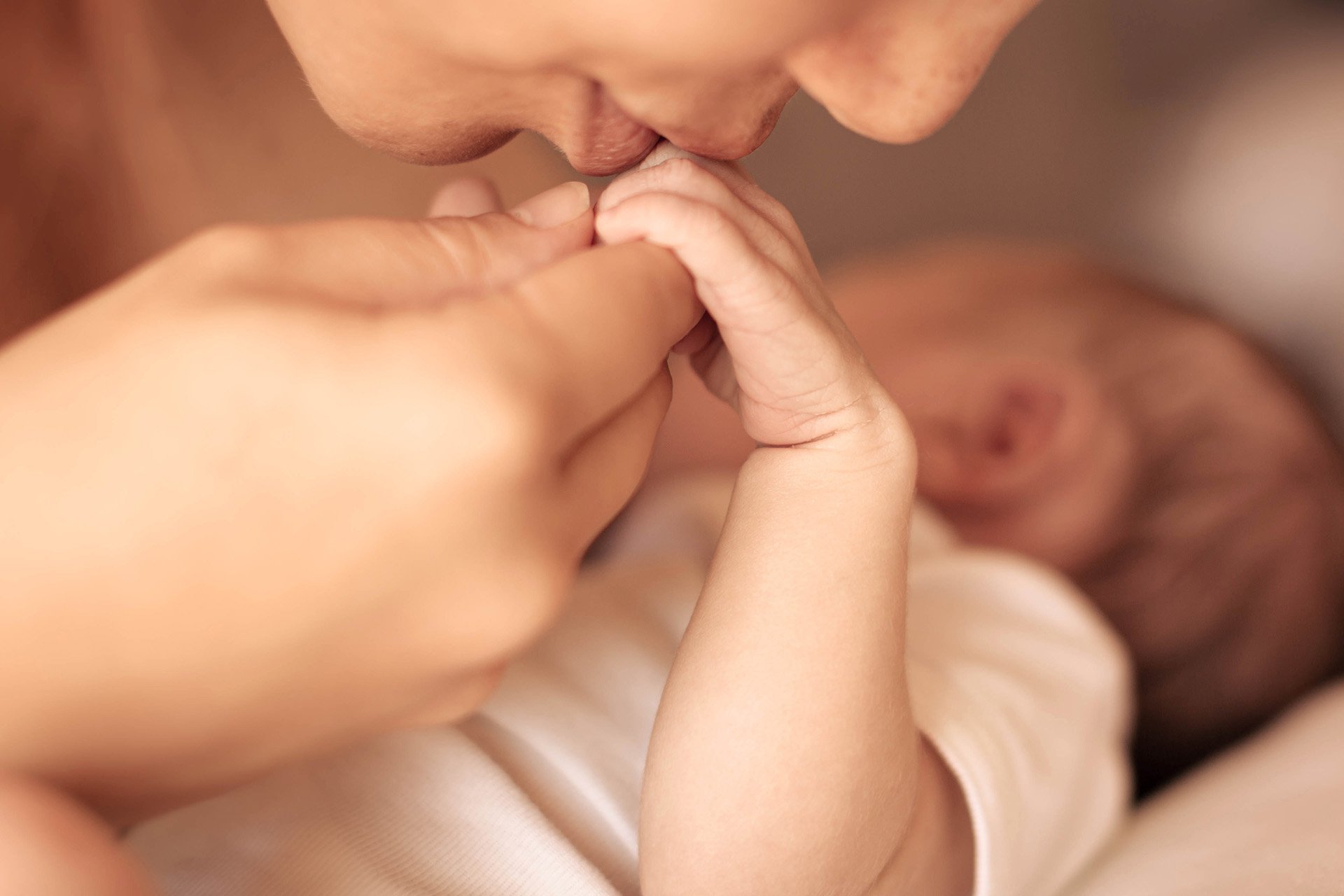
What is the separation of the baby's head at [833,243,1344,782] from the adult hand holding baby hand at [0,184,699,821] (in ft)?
2.58

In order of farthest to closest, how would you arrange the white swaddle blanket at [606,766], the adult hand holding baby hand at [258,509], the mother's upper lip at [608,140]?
the white swaddle blanket at [606,766] < the mother's upper lip at [608,140] < the adult hand holding baby hand at [258,509]

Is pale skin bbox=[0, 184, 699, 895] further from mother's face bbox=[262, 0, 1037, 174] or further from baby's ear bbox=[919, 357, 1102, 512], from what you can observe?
baby's ear bbox=[919, 357, 1102, 512]

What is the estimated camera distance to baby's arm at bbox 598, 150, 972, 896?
1.35 feet

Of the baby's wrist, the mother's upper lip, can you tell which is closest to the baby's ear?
the baby's wrist

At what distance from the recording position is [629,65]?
0.29 metres

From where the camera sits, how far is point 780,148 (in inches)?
43.3

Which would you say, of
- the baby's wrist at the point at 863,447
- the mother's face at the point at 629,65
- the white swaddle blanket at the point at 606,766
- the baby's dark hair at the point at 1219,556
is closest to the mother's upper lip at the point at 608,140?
the mother's face at the point at 629,65

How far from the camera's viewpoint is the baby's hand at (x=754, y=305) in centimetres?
35

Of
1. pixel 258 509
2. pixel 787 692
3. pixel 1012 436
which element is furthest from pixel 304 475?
pixel 1012 436

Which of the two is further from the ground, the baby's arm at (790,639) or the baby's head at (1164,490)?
the baby's arm at (790,639)

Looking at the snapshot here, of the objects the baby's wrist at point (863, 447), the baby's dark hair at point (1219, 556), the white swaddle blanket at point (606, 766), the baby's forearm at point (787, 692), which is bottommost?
the baby's dark hair at point (1219, 556)

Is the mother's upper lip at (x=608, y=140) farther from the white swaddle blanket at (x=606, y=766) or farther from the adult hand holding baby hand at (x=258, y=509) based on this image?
the white swaddle blanket at (x=606, y=766)

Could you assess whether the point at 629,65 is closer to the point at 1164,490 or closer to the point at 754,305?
the point at 754,305

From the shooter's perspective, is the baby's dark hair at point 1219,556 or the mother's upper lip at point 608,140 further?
the baby's dark hair at point 1219,556
